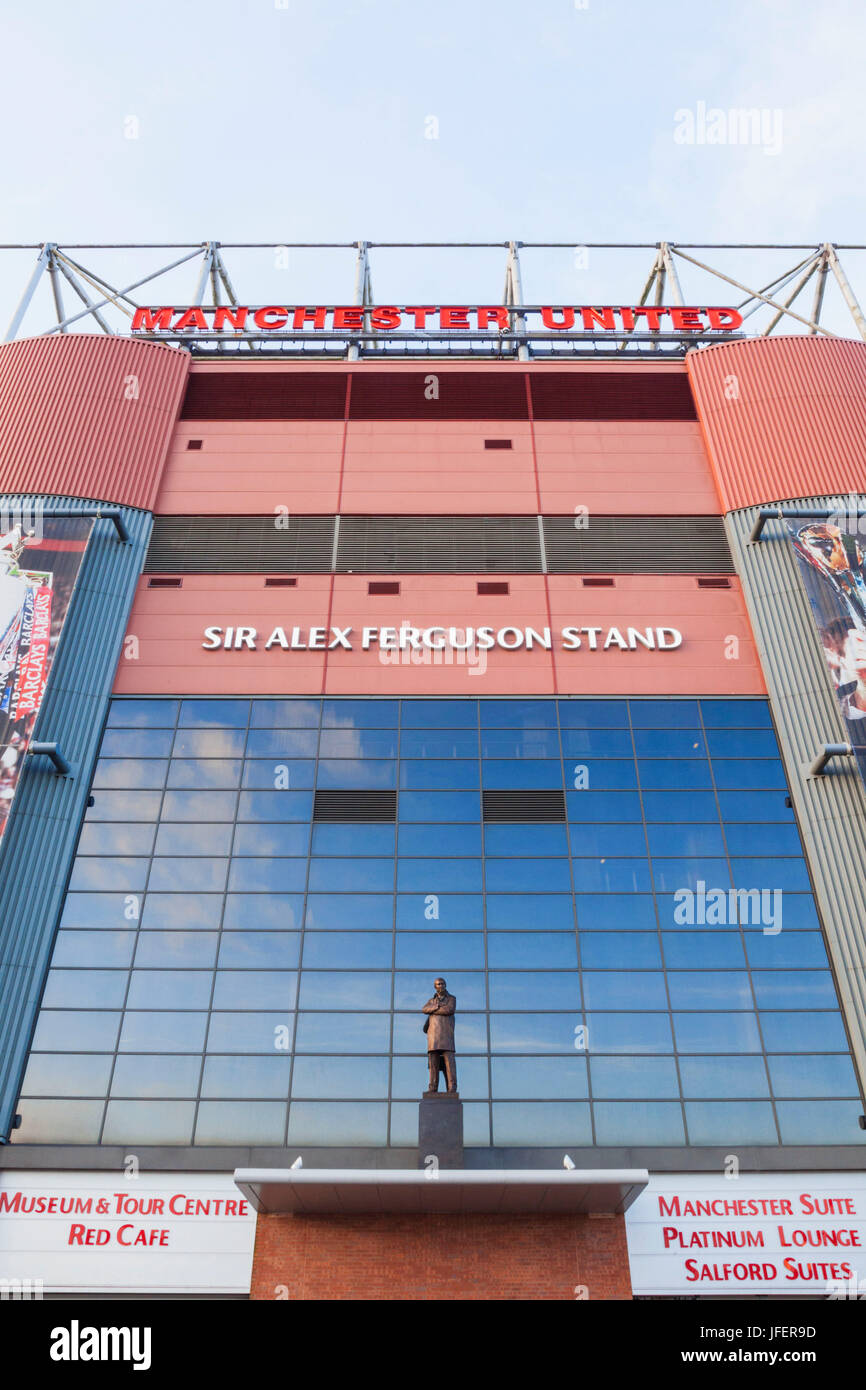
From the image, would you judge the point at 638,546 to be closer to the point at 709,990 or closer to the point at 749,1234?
the point at 709,990

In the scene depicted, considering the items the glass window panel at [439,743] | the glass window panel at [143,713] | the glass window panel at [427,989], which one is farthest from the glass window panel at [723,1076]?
the glass window panel at [143,713]

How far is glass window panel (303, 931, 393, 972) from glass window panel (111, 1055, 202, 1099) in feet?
11.4

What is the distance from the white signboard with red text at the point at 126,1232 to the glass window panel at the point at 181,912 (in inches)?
220

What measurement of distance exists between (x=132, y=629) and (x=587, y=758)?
14.6m

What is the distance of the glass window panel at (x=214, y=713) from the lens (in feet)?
85.3

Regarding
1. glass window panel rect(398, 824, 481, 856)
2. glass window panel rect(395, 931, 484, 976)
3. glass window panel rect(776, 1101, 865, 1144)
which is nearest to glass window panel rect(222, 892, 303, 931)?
glass window panel rect(395, 931, 484, 976)

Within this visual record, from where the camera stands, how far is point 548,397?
33375mm

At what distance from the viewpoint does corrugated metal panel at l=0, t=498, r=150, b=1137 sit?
2092 cm

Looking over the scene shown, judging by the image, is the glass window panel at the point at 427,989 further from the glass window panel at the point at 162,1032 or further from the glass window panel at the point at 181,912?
the glass window panel at the point at 181,912

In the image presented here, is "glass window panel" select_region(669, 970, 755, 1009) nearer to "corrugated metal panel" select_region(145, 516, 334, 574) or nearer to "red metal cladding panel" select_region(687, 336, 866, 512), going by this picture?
"red metal cladding panel" select_region(687, 336, 866, 512)

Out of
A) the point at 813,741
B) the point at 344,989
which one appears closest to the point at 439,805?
the point at 344,989

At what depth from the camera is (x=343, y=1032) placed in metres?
20.8

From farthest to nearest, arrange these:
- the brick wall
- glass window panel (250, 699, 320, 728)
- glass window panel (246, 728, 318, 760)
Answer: glass window panel (250, 699, 320, 728) → glass window panel (246, 728, 318, 760) → the brick wall

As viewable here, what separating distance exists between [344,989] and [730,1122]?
365 inches
